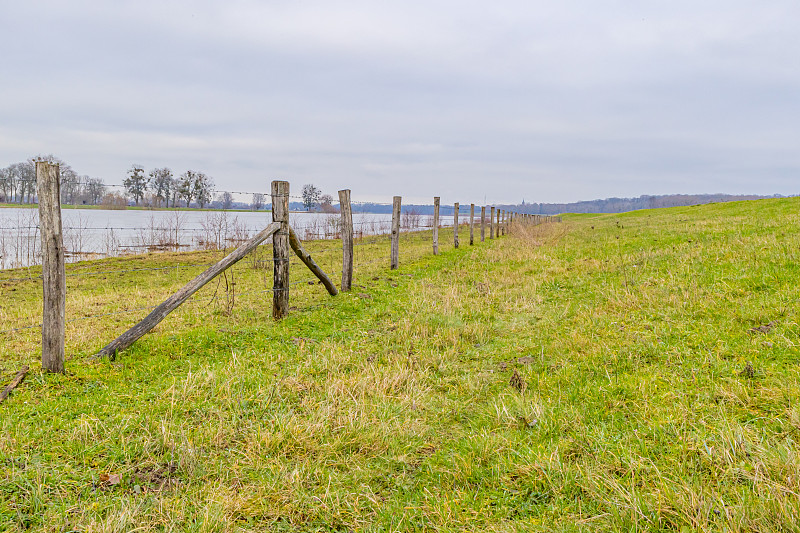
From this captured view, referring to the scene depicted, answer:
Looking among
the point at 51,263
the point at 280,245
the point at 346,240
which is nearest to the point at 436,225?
the point at 346,240

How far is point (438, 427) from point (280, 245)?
486cm

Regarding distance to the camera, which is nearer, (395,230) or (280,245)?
(280,245)

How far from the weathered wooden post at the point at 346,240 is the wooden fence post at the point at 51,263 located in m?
5.69

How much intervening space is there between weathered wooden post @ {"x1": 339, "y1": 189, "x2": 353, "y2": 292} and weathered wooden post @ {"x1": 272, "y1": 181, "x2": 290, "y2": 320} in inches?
92.8

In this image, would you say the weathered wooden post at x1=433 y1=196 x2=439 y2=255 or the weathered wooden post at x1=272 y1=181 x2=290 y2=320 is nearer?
the weathered wooden post at x1=272 y1=181 x2=290 y2=320

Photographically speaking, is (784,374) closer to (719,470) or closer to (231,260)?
(719,470)

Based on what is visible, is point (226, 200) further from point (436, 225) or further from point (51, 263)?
point (51, 263)

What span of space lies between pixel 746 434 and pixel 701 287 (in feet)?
15.9

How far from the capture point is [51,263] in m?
5.05

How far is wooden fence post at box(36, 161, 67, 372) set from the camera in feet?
16.4

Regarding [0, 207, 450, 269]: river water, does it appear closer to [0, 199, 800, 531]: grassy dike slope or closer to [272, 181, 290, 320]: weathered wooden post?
[272, 181, 290, 320]: weathered wooden post

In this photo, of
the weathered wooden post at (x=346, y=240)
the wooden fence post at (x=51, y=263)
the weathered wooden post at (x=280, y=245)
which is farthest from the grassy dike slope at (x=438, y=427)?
the weathered wooden post at (x=346, y=240)

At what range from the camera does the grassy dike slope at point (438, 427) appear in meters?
2.81

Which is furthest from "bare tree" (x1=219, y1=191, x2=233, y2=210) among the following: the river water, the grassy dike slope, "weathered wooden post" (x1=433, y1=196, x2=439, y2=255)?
the grassy dike slope
